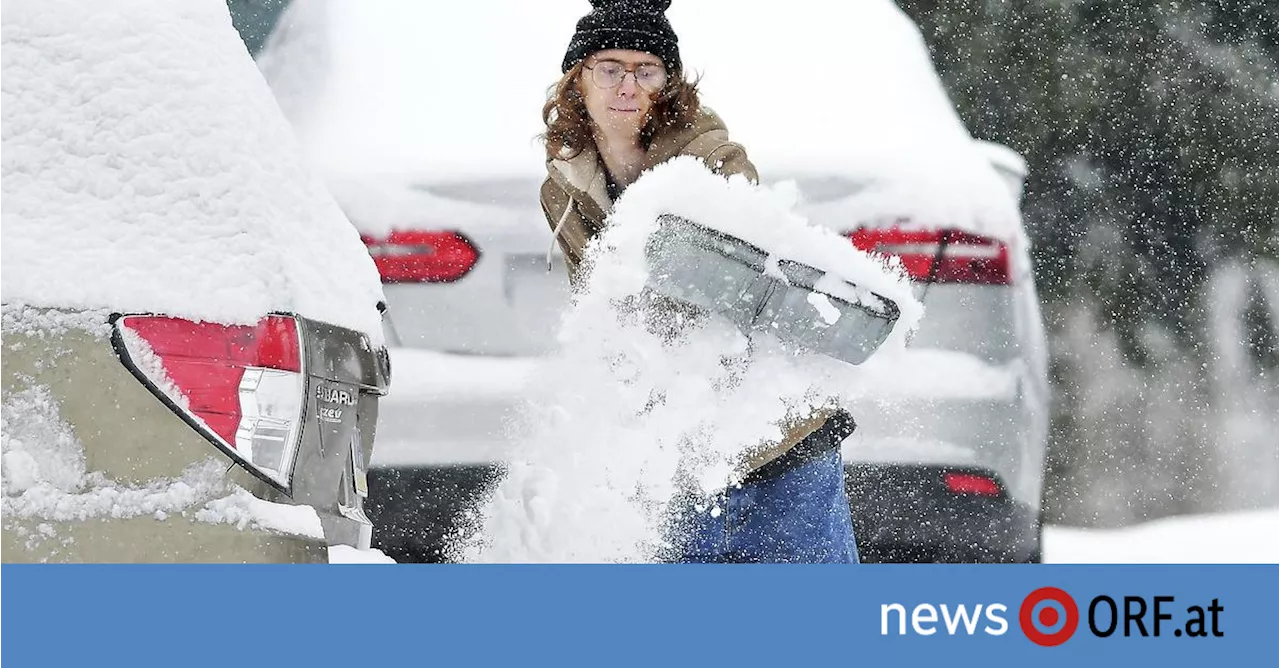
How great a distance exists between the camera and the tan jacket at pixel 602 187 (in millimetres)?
2150

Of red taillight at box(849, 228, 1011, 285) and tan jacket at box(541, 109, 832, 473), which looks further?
red taillight at box(849, 228, 1011, 285)

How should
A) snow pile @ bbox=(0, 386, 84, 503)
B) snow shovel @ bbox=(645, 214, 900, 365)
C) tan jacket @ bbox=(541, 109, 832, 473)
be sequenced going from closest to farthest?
snow pile @ bbox=(0, 386, 84, 503)
snow shovel @ bbox=(645, 214, 900, 365)
tan jacket @ bbox=(541, 109, 832, 473)

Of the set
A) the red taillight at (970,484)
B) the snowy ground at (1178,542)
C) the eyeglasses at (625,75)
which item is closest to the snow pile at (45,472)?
the eyeglasses at (625,75)

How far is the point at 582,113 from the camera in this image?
7.54ft

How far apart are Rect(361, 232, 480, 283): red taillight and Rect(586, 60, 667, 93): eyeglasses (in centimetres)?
35

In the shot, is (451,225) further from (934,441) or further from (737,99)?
(934,441)

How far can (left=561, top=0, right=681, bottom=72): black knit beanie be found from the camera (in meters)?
2.30

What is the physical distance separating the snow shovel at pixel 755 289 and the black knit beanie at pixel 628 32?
15.8 inches

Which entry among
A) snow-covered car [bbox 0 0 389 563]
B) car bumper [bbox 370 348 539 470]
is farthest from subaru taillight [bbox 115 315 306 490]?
car bumper [bbox 370 348 539 470]

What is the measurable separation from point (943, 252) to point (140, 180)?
1.40 metres

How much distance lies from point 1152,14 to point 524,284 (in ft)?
9.13

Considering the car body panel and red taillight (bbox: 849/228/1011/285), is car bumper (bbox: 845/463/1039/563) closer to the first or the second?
red taillight (bbox: 849/228/1011/285)

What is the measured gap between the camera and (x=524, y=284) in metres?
2.30

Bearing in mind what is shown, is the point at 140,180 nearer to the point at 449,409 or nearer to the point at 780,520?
the point at 449,409
